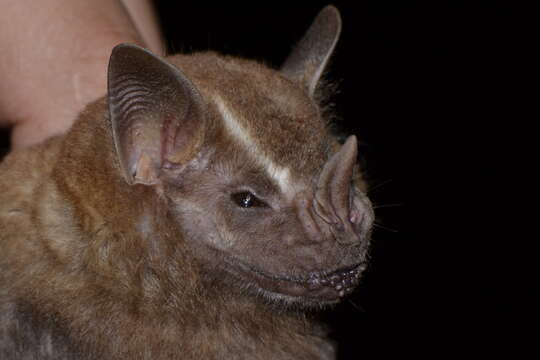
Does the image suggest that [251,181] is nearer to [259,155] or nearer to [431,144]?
[259,155]

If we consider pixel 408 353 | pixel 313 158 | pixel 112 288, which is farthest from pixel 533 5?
pixel 112 288

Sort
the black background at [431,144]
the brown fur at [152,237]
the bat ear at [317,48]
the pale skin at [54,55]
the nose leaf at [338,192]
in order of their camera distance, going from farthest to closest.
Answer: the black background at [431,144] < the pale skin at [54,55] < the bat ear at [317,48] < the brown fur at [152,237] < the nose leaf at [338,192]

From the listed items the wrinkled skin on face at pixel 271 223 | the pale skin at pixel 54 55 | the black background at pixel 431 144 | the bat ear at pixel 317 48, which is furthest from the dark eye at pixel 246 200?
the black background at pixel 431 144

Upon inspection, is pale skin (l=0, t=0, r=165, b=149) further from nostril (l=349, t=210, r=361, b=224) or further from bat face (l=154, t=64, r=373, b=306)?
nostril (l=349, t=210, r=361, b=224)

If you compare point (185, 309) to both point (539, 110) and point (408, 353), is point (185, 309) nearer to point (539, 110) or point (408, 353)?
point (408, 353)

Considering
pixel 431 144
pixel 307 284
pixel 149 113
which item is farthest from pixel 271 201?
pixel 431 144

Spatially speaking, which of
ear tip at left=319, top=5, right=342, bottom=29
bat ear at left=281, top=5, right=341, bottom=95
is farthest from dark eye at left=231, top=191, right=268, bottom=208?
ear tip at left=319, top=5, right=342, bottom=29

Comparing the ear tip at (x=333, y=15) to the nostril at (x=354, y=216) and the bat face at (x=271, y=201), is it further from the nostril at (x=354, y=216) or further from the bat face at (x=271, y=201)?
the nostril at (x=354, y=216)
